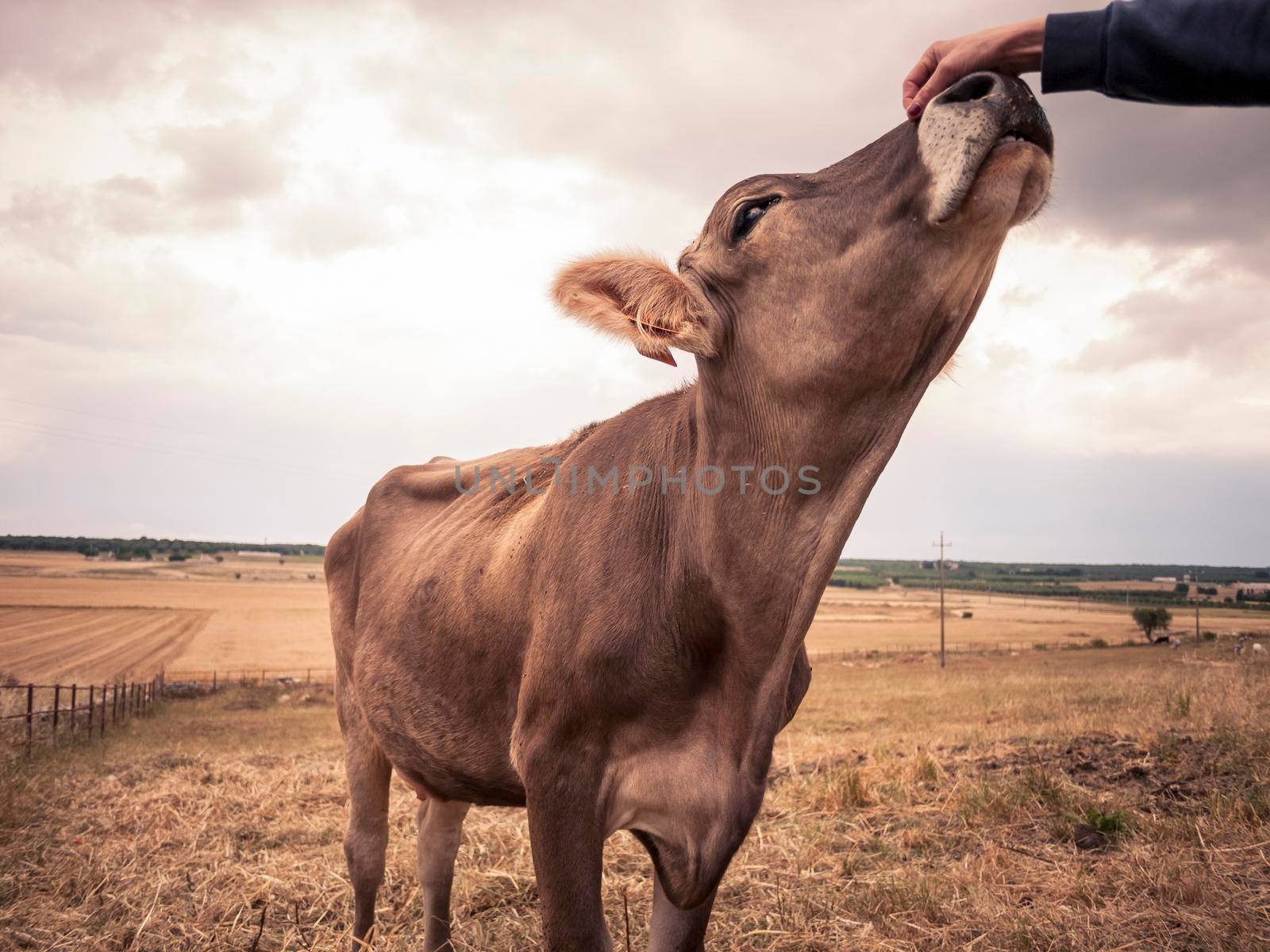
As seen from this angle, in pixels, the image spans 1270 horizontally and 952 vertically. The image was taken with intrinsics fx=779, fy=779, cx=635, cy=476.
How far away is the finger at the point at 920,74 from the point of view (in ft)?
7.22

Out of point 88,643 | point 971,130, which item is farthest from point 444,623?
point 88,643

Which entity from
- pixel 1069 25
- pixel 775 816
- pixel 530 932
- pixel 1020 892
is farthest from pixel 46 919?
pixel 1069 25

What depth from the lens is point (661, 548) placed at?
2670 mm

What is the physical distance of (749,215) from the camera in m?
2.48

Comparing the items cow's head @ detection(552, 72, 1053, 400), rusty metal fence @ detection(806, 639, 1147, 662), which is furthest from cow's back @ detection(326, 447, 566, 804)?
rusty metal fence @ detection(806, 639, 1147, 662)

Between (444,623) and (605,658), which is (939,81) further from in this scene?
(444,623)

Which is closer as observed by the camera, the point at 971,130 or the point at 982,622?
the point at 971,130

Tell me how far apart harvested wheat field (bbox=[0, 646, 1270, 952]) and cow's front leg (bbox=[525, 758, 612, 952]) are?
1.84ft

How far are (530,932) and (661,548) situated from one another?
3.02 meters

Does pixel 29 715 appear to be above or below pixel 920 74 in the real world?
below

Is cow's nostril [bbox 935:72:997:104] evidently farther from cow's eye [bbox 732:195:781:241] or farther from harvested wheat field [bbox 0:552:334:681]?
harvested wheat field [bbox 0:552:334:681]

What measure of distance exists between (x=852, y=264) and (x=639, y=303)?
686 millimetres

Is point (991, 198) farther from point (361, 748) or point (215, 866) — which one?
point (215, 866)

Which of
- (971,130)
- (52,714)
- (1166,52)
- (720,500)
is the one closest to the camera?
(1166,52)
